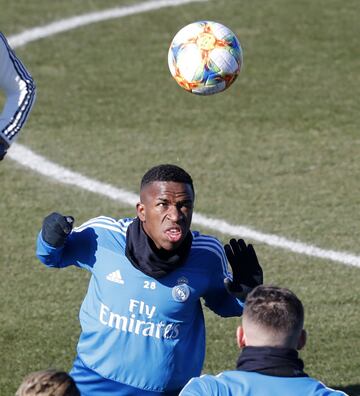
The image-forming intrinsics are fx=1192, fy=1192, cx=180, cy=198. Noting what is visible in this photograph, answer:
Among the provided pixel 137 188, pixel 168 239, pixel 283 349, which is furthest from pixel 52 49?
pixel 283 349

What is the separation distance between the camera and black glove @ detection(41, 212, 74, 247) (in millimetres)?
6523

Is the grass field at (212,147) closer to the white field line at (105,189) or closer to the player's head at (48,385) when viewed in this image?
the white field line at (105,189)

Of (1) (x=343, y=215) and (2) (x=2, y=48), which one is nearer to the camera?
(2) (x=2, y=48)

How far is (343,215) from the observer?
10766 mm

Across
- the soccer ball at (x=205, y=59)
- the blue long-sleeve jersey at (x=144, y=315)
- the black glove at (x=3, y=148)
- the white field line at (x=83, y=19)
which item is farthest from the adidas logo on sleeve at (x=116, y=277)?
the white field line at (x=83, y=19)

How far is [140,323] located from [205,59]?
2.56m

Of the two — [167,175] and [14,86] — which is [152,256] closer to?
[167,175]

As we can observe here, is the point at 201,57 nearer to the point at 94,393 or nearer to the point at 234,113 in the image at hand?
the point at 94,393

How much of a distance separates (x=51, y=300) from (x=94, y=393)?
8.58 ft

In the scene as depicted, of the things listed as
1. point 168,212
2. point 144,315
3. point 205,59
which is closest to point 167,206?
point 168,212

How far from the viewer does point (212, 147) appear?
12.1m

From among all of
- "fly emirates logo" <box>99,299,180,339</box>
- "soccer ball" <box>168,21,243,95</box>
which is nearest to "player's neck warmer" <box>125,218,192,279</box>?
"fly emirates logo" <box>99,299,180,339</box>

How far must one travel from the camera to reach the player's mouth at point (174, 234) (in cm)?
645

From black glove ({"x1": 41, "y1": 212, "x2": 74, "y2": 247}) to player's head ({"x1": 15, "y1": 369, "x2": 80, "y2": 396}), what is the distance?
72.6 inches
